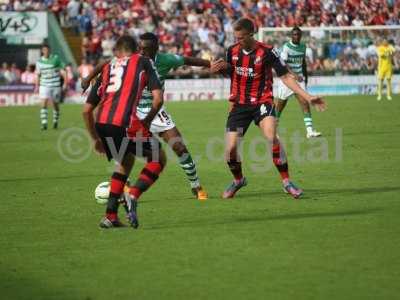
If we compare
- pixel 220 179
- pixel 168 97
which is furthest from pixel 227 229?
pixel 168 97

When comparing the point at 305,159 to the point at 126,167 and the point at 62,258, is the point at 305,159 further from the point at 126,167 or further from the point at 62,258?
the point at 62,258

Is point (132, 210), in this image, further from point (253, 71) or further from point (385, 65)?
point (385, 65)

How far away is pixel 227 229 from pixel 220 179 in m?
4.69

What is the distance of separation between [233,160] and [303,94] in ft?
5.22

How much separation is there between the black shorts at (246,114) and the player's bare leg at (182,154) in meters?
0.66

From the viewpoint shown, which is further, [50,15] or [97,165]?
[50,15]

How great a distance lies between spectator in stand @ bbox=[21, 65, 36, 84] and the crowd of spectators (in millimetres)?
2534

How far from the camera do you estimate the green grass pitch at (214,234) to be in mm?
7770

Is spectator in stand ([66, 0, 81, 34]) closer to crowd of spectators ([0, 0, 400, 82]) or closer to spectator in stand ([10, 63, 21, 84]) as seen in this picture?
crowd of spectators ([0, 0, 400, 82])

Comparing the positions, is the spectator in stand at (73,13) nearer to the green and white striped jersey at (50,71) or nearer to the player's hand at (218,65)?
the green and white striped jersey at (50,71)

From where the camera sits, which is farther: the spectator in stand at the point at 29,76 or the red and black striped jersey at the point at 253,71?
the spectator in stand at the point at 29,76

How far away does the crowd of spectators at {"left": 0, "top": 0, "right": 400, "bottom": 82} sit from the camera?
39062 millimetres

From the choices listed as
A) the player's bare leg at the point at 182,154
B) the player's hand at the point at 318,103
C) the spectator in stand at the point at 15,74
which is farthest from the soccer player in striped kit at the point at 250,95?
the spectator in stand at the point at 15,74

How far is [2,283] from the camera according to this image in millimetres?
8047
